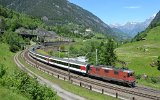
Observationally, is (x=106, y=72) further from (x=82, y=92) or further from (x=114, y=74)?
(x=82, y=92)

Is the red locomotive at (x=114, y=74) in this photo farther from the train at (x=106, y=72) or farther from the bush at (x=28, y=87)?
the bush at (x=28, y=87)

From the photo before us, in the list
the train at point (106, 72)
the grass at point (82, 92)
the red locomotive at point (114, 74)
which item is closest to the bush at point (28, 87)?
the grass at point (82, 92)

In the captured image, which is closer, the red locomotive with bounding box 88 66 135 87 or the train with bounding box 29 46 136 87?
the red locomotive with bounding box 88 66 135 87

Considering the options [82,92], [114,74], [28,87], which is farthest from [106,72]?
[28,87]

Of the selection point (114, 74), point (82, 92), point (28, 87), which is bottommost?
point (82, 92)

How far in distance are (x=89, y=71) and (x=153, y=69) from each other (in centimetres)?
6681

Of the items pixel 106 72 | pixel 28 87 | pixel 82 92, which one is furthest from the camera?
pixel 106 72

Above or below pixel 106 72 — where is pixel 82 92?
below

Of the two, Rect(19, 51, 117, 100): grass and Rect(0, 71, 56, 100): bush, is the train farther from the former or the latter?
Rect(0, 71, 56, 100): bush

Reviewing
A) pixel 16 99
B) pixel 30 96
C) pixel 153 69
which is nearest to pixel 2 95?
pixel 16 99

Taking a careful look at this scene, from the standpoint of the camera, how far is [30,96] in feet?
135

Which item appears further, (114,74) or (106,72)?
(106,72)

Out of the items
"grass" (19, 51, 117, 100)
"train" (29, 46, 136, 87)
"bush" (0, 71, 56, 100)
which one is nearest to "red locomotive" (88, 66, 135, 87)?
"train" (29, 46, 136, 87)

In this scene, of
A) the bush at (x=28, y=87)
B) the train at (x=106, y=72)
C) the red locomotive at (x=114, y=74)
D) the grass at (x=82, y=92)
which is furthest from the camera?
the train at (x=106, y=72)
